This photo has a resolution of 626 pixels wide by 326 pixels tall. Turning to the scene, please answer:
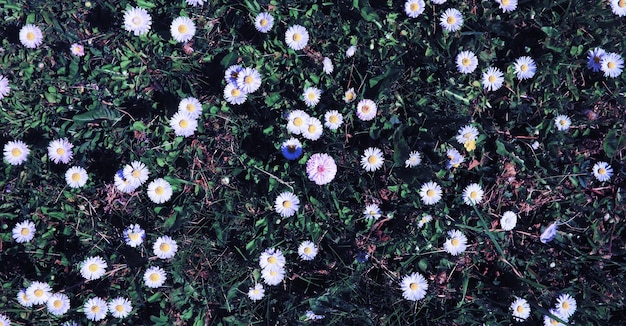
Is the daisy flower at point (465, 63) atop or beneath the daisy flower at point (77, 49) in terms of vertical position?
beneath

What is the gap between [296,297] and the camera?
3.32 metres

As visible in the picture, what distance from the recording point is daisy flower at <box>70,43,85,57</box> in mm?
3326

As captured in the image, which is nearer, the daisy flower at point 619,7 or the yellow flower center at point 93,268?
the yellow flower center at point 93,268

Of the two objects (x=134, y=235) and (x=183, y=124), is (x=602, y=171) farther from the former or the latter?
(x=134, y=235)

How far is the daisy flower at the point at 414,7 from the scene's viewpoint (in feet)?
10.8

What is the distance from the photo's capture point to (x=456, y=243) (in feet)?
10.8

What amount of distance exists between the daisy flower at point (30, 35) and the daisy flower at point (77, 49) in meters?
0.20

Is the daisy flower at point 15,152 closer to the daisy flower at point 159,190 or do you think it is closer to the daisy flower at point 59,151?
the daisy flower at point 59,151

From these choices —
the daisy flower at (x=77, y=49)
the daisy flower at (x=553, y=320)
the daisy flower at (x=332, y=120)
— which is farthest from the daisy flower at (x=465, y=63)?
the daisy flower at (x=77, y=49)

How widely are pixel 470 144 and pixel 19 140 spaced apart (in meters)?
2.70

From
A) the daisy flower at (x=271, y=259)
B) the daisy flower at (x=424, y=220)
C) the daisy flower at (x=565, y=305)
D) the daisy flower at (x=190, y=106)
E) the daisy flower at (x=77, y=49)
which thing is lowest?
the daisy flower at (x=565, y=305)

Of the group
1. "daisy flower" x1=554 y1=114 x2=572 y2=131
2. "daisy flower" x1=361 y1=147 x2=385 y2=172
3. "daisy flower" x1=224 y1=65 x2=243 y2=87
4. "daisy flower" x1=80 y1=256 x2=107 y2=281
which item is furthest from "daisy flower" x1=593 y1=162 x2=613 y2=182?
"daisy flower" x1=80 y1=256 x2=107 y2=281

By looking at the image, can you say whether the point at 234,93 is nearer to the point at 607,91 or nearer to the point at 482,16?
the point at 482,16

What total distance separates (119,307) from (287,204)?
116 centimetres
